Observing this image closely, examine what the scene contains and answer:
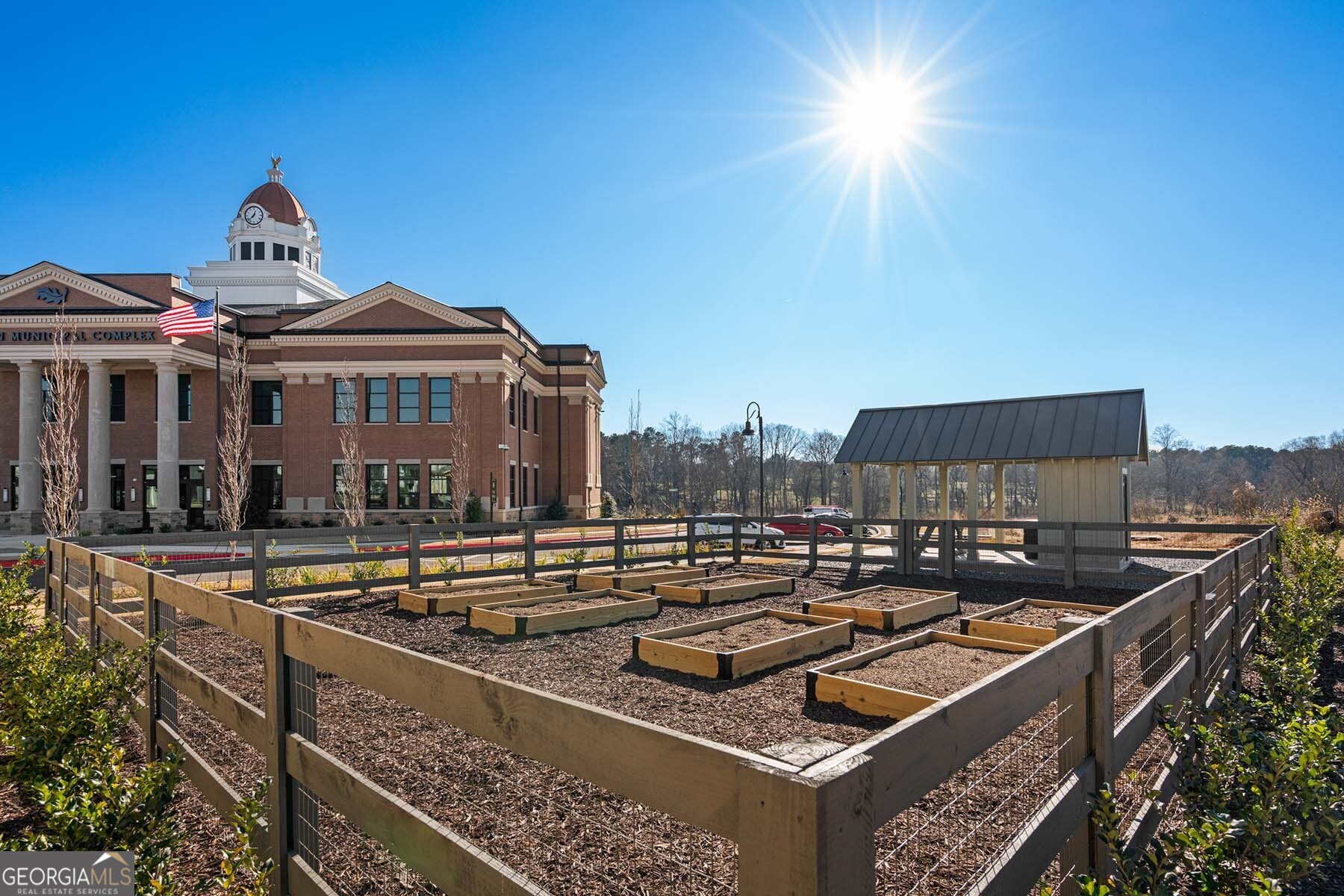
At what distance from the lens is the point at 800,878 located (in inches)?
50.4

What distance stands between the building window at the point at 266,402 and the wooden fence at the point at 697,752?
35.6 meters

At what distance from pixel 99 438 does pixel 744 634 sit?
36316 millimetres

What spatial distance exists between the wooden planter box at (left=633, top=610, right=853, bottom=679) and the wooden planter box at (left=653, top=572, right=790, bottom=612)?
256 centimetres

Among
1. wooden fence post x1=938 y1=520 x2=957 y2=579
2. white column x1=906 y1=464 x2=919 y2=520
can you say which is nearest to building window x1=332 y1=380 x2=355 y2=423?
white column x1=906 y1=464 x2=919 y2=520

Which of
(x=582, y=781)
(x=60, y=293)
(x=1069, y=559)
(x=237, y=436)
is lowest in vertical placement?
(x=582, y=781)

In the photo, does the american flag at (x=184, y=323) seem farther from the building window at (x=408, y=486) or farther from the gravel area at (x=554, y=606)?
the gravel area at (x=554, y=606)

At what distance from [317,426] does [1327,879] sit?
37.4 m

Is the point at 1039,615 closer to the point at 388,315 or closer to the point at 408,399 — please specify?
the point at 408,399

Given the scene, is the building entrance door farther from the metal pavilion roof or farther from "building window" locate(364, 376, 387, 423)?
the metal pavilion roof

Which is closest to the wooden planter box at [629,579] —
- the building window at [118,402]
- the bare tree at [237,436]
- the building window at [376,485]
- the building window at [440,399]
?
the bare tree at [237,436]

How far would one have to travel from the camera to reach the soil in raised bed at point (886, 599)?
1033cm

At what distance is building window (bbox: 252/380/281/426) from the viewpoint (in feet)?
119

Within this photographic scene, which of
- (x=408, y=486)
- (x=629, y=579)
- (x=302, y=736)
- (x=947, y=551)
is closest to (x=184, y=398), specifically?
(x=408, y=486)

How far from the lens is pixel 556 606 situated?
10047 mm
